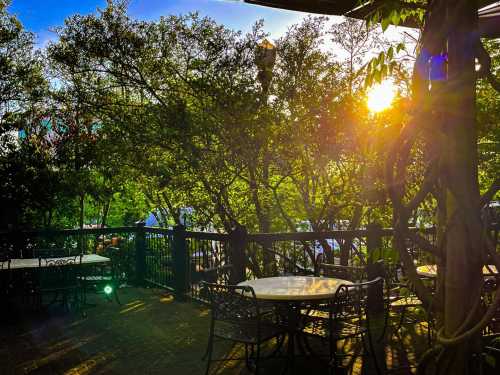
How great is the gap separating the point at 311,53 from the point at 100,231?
18.8ft

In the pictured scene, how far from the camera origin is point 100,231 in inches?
401

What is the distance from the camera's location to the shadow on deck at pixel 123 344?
5.20 m

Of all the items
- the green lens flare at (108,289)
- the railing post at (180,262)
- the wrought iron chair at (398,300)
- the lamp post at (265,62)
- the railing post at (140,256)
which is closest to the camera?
the wrought iron chair at (398,300)

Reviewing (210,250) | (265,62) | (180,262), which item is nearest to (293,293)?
(210,250)

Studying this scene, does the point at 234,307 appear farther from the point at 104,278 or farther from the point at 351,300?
the point at 104,278

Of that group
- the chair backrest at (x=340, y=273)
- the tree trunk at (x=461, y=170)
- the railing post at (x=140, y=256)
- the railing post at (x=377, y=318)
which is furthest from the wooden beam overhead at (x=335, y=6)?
the railing post at (x=140, y=256)

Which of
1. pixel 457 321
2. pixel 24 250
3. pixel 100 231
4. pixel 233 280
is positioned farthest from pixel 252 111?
pixel 457 321

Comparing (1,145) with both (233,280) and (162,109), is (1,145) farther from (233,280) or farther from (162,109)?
(233,280)

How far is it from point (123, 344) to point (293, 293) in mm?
2670

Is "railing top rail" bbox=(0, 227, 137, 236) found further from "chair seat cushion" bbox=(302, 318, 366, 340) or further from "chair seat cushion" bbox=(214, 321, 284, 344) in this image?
"chair seat cushion" bbox=(302, 318, 366, 340)

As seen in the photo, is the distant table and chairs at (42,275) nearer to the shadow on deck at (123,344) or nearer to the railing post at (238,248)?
the shadow on deck at (123,344)

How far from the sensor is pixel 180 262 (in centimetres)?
863

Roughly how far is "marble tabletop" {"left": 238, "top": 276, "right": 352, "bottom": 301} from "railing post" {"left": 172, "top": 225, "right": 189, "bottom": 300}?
3.30 metres

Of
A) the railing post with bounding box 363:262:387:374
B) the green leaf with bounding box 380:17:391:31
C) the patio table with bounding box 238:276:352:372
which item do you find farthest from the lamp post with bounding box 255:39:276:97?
the green leaf with bounding box 380:17:391:31
